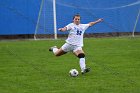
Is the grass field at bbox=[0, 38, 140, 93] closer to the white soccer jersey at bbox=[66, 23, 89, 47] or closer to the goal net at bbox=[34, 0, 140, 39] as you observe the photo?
the white soccer jersey at bbox=[66, 23, 89, 47]

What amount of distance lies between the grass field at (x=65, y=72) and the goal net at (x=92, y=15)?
8.80m

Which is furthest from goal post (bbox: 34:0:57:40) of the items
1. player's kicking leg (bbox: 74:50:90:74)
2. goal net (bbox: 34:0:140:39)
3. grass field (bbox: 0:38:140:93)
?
player's kicking leg (bbox: 74:50:90:74)

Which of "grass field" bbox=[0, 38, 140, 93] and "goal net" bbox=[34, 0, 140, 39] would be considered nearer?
"grass field" bbox=[0, 38, 140, 93]

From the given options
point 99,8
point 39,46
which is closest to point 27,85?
point 39,46

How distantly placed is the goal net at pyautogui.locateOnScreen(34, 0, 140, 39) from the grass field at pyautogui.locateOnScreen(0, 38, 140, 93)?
346 inches

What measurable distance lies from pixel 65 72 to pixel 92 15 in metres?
19.0

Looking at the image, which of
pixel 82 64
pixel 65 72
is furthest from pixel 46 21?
pixel 82 64

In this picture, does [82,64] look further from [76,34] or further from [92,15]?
[92,15]

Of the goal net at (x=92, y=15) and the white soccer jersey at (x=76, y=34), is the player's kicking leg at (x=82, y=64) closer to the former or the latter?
the white soccer jersey at (x=76, y=34)

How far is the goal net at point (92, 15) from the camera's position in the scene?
3250 centimetres

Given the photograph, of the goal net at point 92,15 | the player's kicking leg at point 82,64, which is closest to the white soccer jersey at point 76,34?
the player's kicking leg at point 82,64

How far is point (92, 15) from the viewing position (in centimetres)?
3400

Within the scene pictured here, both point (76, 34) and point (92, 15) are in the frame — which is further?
point (92, 15)

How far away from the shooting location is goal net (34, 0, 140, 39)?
107 ft
